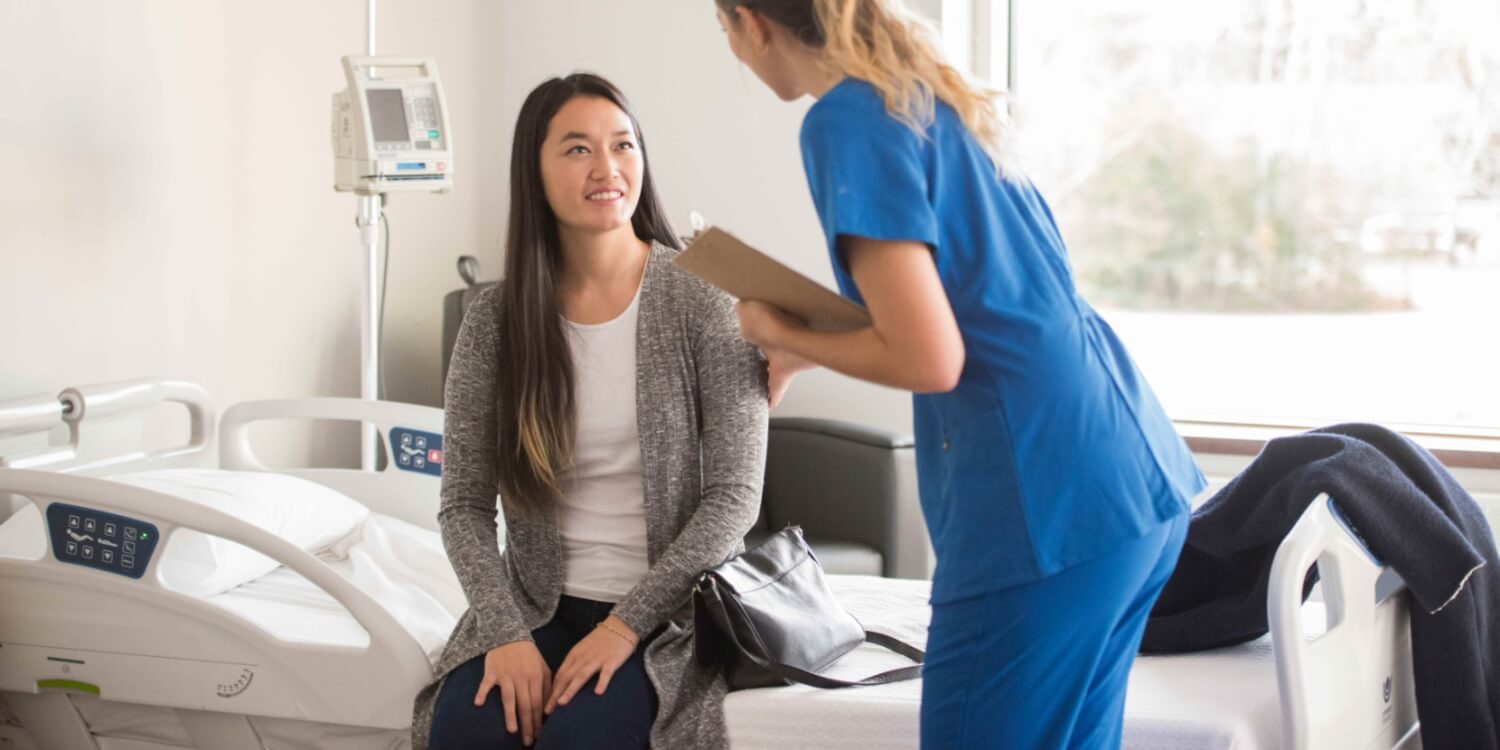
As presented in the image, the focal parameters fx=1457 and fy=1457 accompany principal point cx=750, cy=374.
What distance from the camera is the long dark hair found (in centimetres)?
198

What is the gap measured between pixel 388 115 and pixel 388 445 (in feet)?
2.22

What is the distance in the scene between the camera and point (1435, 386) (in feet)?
12.2

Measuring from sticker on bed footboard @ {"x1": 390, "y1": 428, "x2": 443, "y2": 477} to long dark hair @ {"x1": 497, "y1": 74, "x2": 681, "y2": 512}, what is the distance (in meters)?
0.87

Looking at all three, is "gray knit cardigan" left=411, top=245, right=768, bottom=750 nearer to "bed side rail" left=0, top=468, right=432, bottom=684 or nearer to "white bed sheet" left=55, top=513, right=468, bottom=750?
"bed side rail" left=0, top=468, right=432, bottom=684

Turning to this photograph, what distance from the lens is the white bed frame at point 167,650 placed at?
1980mm

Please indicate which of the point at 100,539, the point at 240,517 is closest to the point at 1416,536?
the point at 240,517

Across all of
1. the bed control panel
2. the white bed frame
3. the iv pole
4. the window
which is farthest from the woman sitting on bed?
the window

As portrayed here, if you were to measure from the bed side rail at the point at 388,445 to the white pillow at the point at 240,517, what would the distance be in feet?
0.60

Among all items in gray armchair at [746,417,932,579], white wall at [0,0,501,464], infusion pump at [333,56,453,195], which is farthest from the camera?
gray armchair at [746,417,932,579]

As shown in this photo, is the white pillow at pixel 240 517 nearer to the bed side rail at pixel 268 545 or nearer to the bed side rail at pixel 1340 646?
the bed side rail at pixel 268 545

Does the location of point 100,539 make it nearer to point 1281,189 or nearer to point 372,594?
point 372,594

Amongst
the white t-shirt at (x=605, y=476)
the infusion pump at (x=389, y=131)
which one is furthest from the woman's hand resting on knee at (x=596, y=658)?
the infusion pump at (x=389, y=131)

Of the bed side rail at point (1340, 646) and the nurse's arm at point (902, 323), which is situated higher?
the nurse's arm at point (902, 323)

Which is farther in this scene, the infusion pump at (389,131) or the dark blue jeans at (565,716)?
the infusion pump at (389,131)
